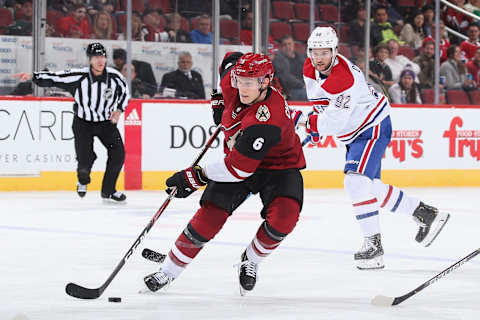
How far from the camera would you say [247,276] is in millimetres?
3422

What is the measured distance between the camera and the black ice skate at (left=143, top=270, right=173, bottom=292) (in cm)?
339

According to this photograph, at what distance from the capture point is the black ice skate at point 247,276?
3400 mm

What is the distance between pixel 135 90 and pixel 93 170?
36.9 inches

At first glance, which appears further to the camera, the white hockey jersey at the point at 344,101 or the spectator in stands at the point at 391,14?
the spectator in stands at the point at 391,14

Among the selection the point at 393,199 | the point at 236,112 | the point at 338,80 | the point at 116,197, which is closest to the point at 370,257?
the point at 393,199

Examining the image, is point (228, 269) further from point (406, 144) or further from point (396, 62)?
point (396, 62)

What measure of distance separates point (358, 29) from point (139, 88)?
2523 mm

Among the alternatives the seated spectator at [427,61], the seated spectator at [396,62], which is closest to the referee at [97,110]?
the seated spectator at [396,62]


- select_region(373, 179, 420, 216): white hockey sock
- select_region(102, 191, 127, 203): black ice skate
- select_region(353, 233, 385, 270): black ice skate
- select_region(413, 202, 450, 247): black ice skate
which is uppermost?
select_region(373, 179, 420, 216): white hockey sock

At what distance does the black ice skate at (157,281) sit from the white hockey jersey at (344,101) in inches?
48.3

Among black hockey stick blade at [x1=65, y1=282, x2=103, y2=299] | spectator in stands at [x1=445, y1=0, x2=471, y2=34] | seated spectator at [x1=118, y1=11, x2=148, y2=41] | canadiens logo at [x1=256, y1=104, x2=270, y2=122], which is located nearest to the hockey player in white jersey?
canadiens logo at [x1=256, y1=104, x2=270, y2=122]

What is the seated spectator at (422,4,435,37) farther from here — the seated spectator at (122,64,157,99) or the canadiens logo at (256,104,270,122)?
the canadiens logo at (256,104,270,122)

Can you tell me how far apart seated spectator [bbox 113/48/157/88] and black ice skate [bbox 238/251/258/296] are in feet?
19.6

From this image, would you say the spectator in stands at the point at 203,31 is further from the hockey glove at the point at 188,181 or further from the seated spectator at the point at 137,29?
the hockey glove at the point at 188,181
